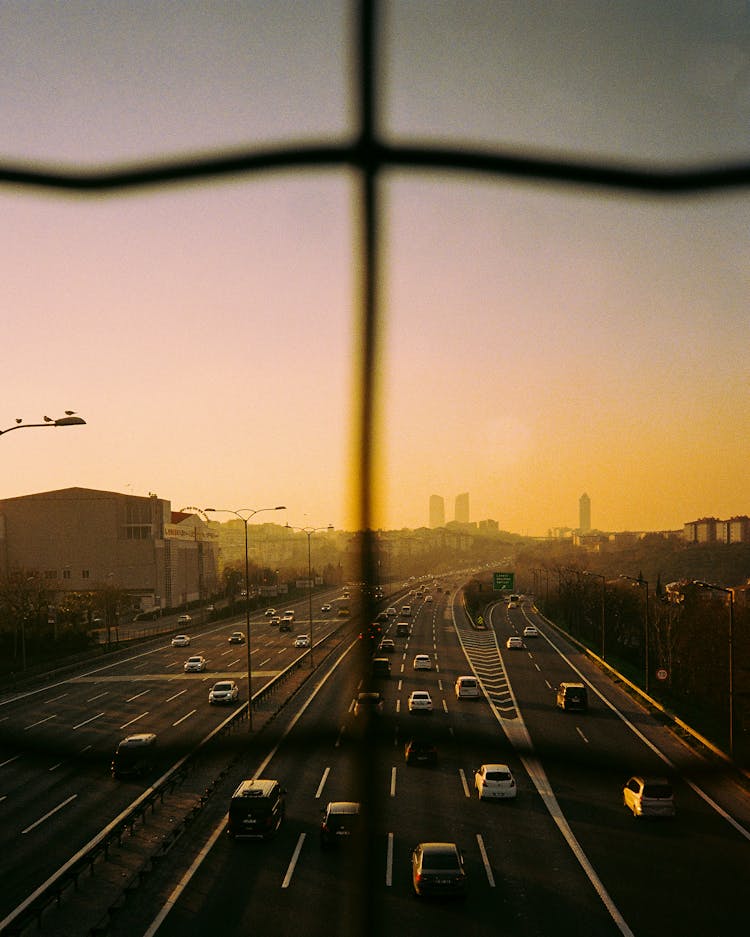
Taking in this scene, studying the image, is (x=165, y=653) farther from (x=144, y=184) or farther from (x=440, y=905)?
(x=144, y=184)

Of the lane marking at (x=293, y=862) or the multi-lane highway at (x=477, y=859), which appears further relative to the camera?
the lane marking at (x=293, y=862)

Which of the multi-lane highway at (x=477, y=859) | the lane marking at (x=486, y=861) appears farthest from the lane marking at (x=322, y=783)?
the lane marking at (x=486, y=861)

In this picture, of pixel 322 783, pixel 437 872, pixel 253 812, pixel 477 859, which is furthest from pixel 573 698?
pixel 437 872

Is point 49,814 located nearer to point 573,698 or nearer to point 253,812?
point 253,812

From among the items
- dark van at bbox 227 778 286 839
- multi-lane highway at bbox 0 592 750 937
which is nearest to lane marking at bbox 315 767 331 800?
multi-lane highway at bbox 0 592 750 937

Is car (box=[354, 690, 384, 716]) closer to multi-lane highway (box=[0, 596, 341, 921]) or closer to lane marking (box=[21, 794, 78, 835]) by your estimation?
multi-lane highway (box=[0, 596, 341, 921])

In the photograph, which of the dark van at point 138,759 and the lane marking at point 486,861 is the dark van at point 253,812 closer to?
the lane marking at point 486,861
